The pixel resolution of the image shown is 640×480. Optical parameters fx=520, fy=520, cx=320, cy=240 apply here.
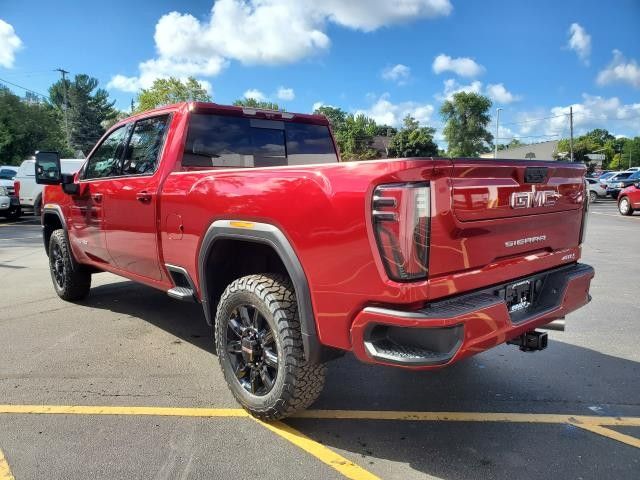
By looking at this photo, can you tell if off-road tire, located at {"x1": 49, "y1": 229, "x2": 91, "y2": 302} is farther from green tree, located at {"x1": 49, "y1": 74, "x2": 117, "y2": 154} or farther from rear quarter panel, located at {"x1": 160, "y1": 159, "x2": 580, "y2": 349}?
green tree, located at {"x1": 49, "y1": 74, "x2": 117, "y2": 154}

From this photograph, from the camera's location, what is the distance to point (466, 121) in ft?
250

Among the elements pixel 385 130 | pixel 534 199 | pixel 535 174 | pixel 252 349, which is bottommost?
pixel 252 349

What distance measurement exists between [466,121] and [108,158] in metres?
77.0

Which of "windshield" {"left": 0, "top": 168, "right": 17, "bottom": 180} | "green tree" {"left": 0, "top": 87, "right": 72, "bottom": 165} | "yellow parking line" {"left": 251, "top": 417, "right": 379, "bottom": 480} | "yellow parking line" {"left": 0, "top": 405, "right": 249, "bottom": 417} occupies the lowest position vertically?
"yellow parking line" {"left": 251, "top": 417, "right": 379, "bottom": 480}

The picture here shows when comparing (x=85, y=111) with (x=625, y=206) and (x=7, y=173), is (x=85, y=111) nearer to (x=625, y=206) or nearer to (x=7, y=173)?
(x=7, y=173)

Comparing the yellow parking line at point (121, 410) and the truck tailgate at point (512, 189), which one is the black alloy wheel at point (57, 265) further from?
the truck tailgate at point (512, 189)

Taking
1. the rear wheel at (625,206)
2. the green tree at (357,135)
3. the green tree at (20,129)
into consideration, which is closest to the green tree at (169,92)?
the green tree at (20,129)

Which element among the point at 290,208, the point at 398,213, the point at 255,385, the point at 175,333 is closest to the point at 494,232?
the point at 398,213

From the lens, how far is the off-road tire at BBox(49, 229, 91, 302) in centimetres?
565

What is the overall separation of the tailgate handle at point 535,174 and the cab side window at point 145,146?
2.70 metres

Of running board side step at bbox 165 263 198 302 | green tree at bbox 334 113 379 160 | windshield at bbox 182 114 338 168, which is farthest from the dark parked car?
green tree at bbox 334 113 379 160

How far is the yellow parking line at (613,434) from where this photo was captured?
9.53 feet

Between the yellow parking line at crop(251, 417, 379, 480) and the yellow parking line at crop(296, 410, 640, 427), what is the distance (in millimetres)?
191

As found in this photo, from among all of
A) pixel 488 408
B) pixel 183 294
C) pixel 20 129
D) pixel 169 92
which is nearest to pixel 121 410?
pixel 183 294
